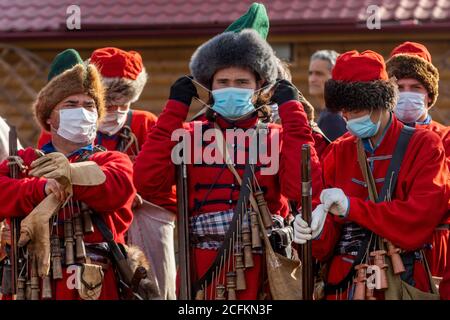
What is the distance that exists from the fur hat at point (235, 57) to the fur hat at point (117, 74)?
64.2 inches

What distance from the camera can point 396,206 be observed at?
266 inches

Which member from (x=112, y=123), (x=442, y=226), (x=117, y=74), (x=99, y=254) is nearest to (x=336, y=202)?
(x=442, y=226)

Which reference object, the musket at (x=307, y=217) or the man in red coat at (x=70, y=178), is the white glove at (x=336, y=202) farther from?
the man in red coat at (x=70, y=178)

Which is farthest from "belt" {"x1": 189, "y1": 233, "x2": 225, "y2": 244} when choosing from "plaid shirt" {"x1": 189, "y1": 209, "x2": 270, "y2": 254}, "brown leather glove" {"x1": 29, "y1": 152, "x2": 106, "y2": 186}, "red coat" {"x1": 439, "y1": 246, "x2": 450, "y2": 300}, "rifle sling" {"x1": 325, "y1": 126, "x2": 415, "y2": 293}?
"red coat" {"x1": 439, "y1": 246, "x2": 450, "y2": 300}

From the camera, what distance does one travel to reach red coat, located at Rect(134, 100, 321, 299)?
7.00m

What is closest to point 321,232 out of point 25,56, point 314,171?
point 314,171

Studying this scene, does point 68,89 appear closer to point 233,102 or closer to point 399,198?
point 233,102

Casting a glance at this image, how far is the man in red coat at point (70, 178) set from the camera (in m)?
7.00

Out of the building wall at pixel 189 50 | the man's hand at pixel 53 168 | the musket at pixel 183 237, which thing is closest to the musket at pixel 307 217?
the musket at pixel 183 237

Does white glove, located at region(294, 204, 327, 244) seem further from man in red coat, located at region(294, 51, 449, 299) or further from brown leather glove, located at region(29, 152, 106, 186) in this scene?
brown leather glove, located at region(29, 152, 106, 186)

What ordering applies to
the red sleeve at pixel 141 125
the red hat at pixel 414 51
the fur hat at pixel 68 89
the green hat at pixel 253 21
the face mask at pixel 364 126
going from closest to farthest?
1. the face mask at pixel 364 126
2. the fur hat at pixel 68 89
3. the green hat at pixel 253 21
4. the red hat at pixel 414 51
5. the red sleeve at pixel 141 125

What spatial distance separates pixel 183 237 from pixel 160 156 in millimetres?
454

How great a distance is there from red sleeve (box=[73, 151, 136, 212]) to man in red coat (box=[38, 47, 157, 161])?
4.91 feet
